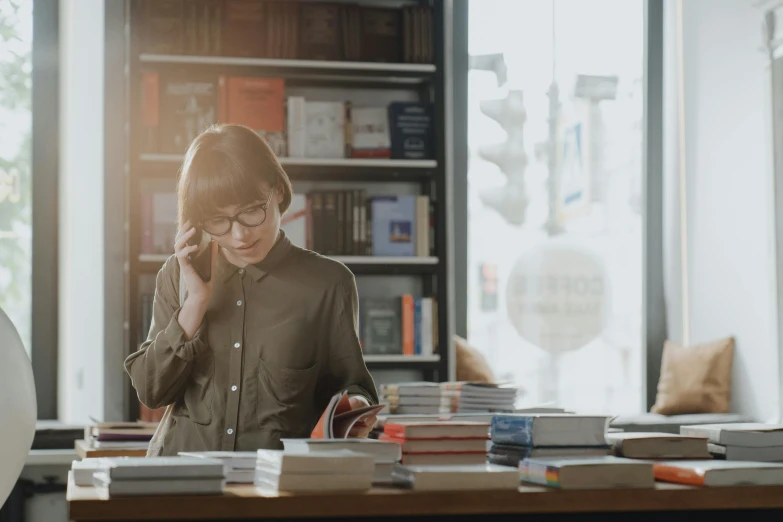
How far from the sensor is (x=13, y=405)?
7.51 feet

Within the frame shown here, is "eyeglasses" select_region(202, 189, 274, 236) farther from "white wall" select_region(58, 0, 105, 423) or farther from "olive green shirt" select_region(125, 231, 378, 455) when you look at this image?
"white wall" select_region(58, 0, 105, 423)

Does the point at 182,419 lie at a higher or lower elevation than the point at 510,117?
lower

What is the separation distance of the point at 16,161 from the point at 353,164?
4.99ft

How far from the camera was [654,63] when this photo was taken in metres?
5.20

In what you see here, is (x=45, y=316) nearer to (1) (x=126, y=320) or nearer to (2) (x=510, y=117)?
(1) (x=126, y=320)

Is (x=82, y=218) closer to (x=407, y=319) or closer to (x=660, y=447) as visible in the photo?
(x=407, y=319)

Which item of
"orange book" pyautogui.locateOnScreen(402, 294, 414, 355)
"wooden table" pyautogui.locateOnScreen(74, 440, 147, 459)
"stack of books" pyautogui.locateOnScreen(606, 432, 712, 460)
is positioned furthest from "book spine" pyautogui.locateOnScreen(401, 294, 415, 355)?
"stack of books" pyautogui.locateOnScreen(606, 432, 712, 460)

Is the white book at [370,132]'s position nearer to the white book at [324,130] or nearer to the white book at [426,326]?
the white book at [324,130]

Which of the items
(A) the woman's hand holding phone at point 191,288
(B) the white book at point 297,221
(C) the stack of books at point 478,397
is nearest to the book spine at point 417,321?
(B) the white book at point 297,221

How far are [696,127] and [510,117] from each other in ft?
2.84

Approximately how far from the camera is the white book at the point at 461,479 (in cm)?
167

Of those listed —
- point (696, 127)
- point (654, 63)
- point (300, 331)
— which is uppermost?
point (654, 63)

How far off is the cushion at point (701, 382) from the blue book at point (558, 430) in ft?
9.56

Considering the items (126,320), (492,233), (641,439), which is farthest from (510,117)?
(641,439)
